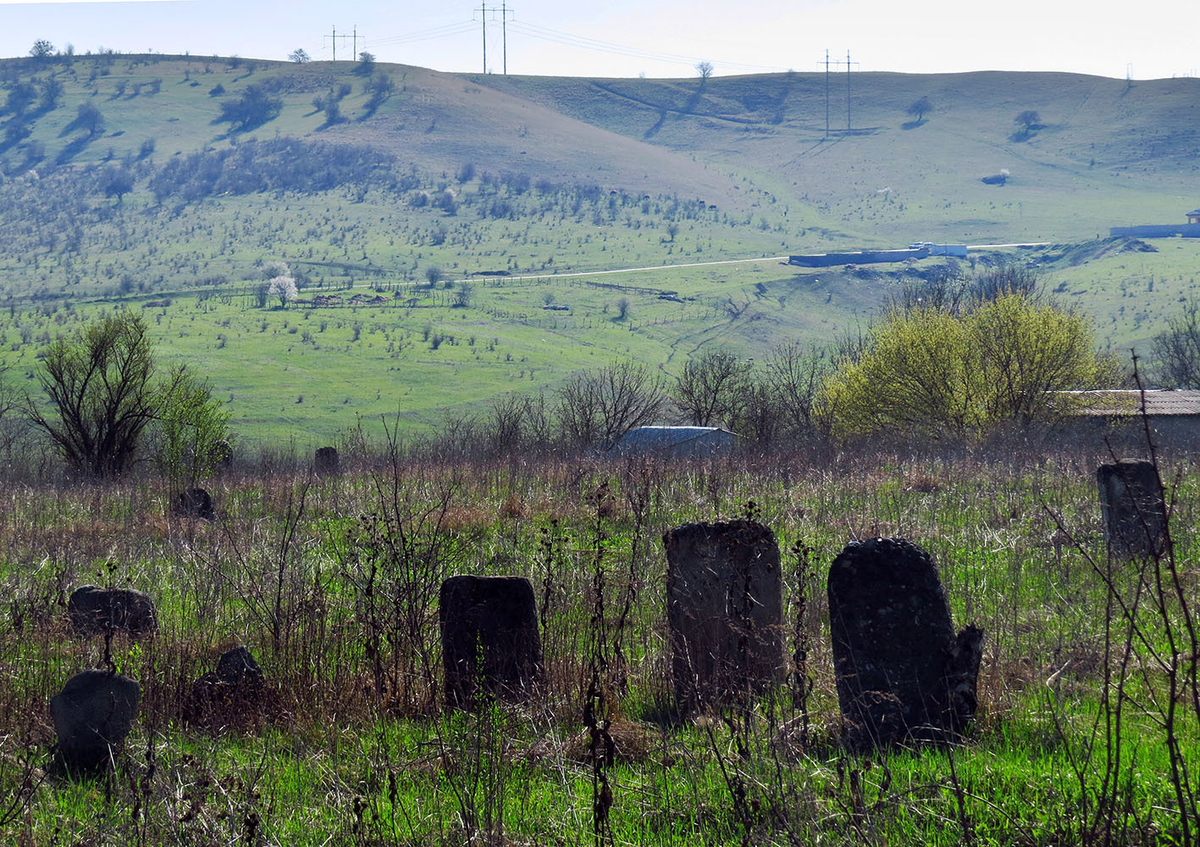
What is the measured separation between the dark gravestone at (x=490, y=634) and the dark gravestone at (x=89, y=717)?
5.54 feet

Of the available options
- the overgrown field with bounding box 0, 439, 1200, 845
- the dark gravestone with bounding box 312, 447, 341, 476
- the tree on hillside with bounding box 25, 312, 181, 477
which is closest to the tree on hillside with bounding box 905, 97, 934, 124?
the dark gravestone with bounding box 312, 447, 341, 476

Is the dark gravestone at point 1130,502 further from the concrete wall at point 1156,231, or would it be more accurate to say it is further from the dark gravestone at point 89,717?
the concrete wall at point 1156,231

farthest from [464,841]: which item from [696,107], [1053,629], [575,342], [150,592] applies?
[696,107]

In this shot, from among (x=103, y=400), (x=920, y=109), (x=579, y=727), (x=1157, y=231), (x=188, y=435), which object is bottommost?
(x=579, y=727)

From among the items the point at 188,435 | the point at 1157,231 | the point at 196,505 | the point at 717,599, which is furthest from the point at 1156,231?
the point at 717,599

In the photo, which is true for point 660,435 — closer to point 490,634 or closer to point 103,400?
point 103,400

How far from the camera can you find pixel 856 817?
12.9 ft

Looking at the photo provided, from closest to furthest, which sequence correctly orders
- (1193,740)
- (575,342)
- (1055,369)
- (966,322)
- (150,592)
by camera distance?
(1193,740) → (150,592) → (1055,369) → (966,322) → (575,342)

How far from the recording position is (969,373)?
3047 centimetres

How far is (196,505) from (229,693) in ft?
28.7

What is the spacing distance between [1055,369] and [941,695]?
27.4 meters

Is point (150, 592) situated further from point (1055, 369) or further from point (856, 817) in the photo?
point (1055, 369)

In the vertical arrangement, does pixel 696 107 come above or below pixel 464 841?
above

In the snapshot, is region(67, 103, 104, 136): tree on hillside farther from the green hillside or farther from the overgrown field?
the overgrown field
